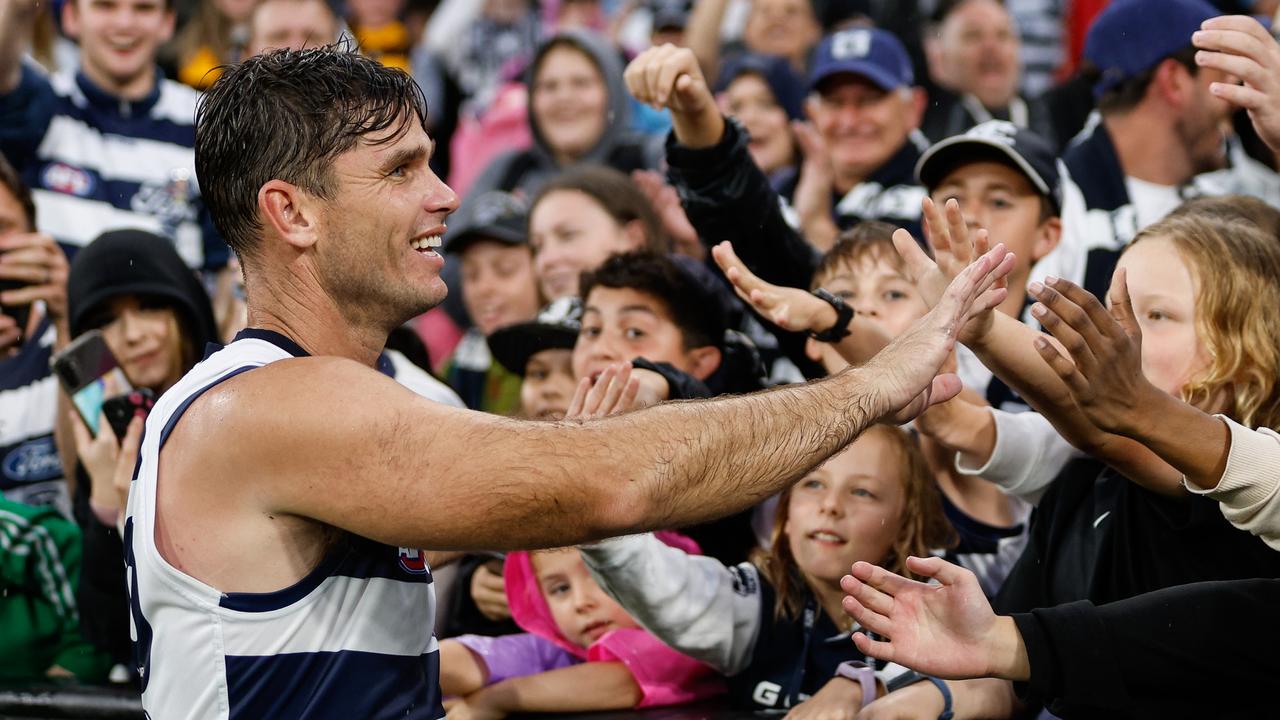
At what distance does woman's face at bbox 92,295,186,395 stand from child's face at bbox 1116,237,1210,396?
9.70 feet

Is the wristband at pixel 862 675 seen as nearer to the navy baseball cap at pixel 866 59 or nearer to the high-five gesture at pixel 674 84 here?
the high-five gesture at pixel 674 84

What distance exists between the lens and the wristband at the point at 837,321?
3.59 m

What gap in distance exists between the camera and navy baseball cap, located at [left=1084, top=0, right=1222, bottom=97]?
5113 millimetres

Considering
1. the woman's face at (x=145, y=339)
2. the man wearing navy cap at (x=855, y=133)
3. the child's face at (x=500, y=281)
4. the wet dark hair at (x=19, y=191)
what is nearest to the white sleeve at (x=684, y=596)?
the woman's face at (x=145, y=339)

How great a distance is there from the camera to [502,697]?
368 cm

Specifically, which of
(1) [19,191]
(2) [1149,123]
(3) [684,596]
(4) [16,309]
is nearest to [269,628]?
(3) [684,596]

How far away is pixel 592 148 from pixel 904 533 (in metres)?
3.53

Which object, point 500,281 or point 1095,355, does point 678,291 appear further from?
point 1095,355

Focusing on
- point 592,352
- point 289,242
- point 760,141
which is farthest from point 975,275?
point 760,141

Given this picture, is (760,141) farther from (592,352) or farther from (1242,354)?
(1242,354)

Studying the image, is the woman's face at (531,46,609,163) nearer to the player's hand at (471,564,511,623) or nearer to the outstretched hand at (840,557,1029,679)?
the player's hand at (471,564,511,623)

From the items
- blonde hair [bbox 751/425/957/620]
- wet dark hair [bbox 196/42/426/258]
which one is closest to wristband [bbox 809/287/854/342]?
blonde hair [bbox 751/425/957/620]

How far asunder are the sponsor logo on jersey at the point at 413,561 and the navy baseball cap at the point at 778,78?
450 cm

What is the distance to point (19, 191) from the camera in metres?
5.16
